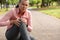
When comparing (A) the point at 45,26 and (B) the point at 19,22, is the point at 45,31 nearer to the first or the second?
(A) the point at 45,26

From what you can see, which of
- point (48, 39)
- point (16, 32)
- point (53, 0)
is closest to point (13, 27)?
point (16, 32)

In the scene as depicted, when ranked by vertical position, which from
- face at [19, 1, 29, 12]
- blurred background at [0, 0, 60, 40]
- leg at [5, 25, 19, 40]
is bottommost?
blurred background at [0, 0, 60, 40]

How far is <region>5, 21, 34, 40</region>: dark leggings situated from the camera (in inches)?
166

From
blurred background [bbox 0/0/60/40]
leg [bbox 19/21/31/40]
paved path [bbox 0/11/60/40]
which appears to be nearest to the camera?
leg [bbox 19/21/31/40]

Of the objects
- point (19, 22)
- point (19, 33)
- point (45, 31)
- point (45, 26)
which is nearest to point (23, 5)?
point (19, 22)

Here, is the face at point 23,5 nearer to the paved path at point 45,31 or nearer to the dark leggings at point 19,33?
the dark leggings at point 19,33

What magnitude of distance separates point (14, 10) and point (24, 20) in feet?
0.95

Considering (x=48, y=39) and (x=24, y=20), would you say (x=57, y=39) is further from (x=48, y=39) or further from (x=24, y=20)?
(x=24, y=20)

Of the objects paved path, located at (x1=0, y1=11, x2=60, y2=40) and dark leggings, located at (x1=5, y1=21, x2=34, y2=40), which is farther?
paved path, located at (x1=0, y1=11, x2=60, y2=40)

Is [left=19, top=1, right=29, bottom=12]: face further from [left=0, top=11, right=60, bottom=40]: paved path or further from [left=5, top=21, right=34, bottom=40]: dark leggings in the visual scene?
[left=0, top=11, right=60, bottom=40]: paved path

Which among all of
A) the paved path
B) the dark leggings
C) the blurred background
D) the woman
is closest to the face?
the woman

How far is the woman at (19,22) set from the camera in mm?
4246

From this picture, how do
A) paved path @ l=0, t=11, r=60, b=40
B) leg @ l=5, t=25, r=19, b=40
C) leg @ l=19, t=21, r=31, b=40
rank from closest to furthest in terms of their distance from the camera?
leg @ l=19, t=21, r=31, b=40 < leg @ l=5, t=25, r=19, b=40 < paved path @ l=0, t=11, r=60, b=40

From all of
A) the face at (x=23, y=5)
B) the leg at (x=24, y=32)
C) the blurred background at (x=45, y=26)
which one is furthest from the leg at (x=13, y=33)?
Result: the blurred background at (x=45, y=26)
